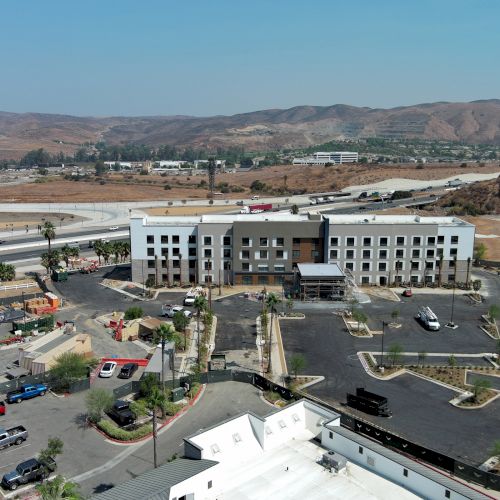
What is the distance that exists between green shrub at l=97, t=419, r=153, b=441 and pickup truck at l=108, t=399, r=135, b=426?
0.66m

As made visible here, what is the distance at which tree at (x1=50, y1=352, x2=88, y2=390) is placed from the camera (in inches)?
2030

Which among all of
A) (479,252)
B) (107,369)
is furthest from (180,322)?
(479,252)

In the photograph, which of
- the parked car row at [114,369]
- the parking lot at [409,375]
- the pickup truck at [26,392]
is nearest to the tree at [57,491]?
the pickup truck at [26,392]

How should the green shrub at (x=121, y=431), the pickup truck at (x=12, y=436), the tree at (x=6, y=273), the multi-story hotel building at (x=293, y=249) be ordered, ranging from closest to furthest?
the pickup truck at (x=12, y=436) → the green shrub at (x=121, y=431) → the tree at (x=6, y=273) → the multi-story hotel building at (x=293, y=249)

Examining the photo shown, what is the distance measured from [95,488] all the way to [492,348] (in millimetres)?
45302

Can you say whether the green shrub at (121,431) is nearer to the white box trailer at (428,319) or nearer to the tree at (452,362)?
the tree at (452,362)

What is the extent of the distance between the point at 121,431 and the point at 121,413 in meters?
2.45

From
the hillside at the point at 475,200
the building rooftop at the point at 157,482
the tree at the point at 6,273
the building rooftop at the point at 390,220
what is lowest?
the tree at the point at 6,273

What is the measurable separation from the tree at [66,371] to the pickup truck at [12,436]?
856 centimetres

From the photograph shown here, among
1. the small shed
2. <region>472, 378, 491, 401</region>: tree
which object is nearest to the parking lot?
<region>472, 378, 491, 401</region>: tree

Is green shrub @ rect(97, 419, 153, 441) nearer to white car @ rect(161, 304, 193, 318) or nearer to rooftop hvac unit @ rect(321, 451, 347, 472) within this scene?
rooftop hvac unit @ rect(321, 451, 347, 472)

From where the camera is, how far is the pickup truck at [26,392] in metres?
49.0

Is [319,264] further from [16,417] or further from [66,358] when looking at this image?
[16,417]

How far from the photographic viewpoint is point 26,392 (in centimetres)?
4978
